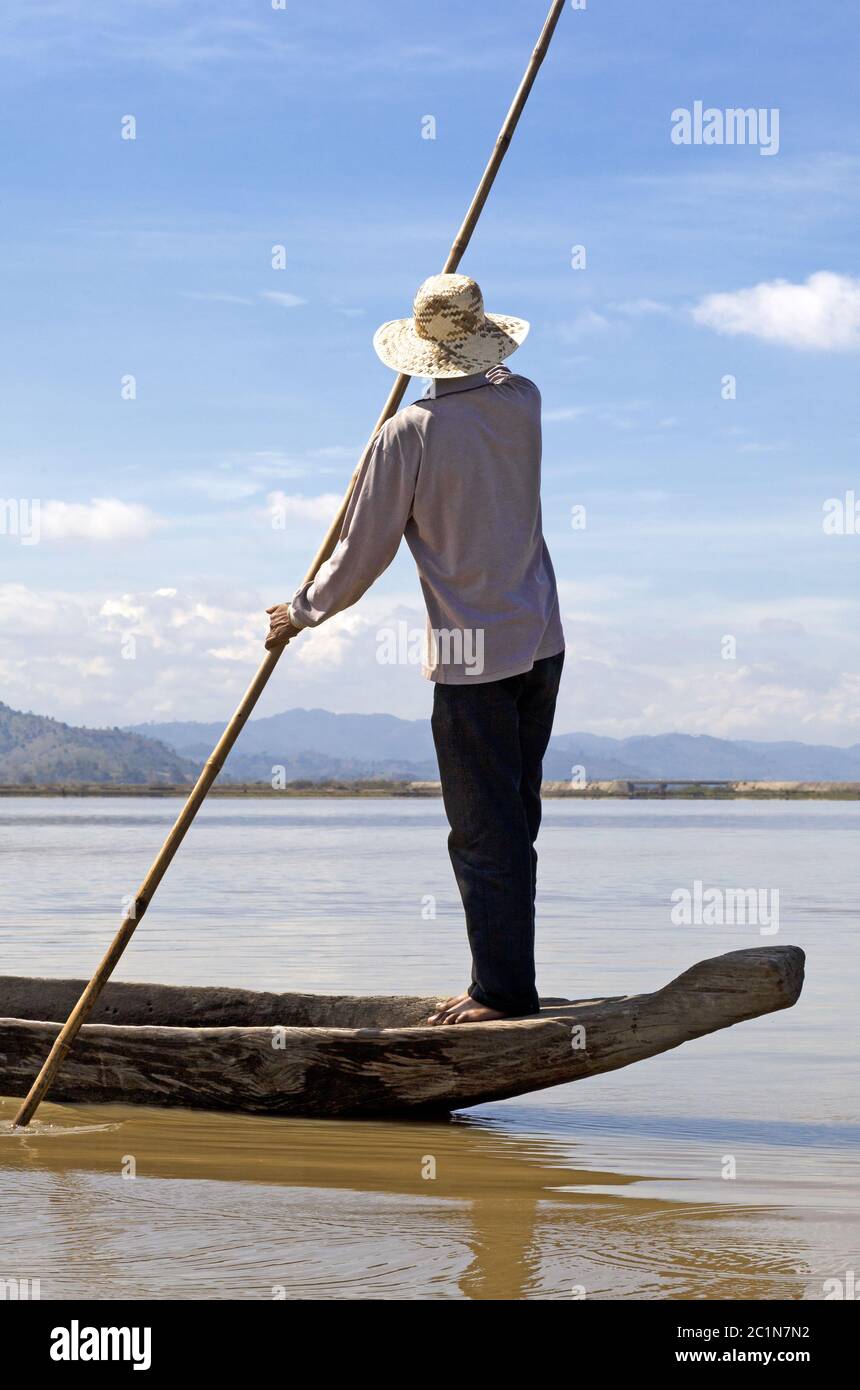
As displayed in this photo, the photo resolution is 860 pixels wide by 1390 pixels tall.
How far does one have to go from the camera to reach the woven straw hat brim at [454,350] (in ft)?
15.0

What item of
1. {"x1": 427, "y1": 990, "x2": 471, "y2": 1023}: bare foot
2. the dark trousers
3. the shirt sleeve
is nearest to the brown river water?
{"x1": 427, "y1": 990, "x2": 471, "y2": 1023}: bare foot

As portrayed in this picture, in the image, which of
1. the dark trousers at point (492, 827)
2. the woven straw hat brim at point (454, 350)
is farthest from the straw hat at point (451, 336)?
the dark trousers at point (492, 827)

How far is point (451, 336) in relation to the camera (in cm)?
462

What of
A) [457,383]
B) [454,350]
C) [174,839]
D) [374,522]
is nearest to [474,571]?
[374,522]

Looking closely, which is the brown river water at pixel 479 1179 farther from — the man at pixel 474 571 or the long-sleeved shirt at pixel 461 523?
the long-sleeved shirt at pixel 461 523

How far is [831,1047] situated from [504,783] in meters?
2.63

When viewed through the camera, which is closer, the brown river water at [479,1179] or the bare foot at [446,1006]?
the brown river water at [479,1179]

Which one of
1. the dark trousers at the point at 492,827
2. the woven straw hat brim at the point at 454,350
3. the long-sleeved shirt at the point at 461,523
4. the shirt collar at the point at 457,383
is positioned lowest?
the dark trousers at the point at 492,827

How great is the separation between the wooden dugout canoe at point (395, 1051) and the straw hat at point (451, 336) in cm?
190

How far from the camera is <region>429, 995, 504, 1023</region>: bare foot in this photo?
4.65 meters

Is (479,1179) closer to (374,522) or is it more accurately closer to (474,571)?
(474,571)

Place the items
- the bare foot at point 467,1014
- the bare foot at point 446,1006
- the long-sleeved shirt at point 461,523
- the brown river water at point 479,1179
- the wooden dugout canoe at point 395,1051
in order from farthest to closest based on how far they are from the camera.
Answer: the bare foot at point 446,1006 < the bare foot at point 467,1014 < the long-sleeved shirt at point 461,523 < the wooden dugout canoe at point 395,1051 < the brown river water at point 479,1179

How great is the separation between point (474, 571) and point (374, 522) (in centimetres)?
33
